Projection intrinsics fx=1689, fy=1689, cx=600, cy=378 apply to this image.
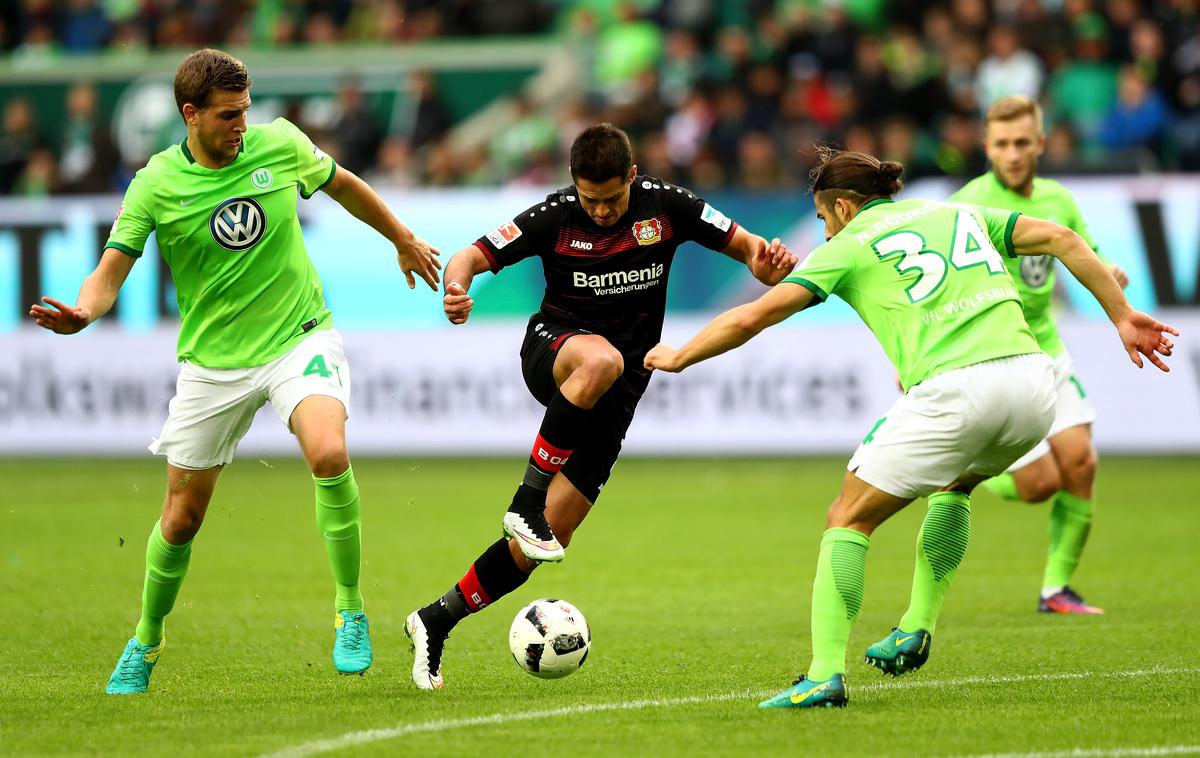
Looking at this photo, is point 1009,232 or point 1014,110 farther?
point 1014,110

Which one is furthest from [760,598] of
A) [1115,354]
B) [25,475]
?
[25,475]

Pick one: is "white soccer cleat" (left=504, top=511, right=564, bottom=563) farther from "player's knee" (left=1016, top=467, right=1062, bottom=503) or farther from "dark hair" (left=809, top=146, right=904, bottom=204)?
"player's knee" (left=1016, top=467, right=1062, bottom=503)

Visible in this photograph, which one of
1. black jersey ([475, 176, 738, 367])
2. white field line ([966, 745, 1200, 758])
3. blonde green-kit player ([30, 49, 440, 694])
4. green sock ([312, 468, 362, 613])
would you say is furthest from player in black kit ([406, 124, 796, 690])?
white field line ([966, 745, 1200, 758])

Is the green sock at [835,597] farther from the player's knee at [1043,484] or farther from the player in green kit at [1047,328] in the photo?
the player's knee at [1043,484]

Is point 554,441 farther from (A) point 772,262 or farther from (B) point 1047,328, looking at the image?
(B) point 1047,328

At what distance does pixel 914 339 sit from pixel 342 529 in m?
2.48

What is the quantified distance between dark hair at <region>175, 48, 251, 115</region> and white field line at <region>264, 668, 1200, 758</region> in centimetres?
266

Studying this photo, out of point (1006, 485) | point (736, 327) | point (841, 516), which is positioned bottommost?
point (1006, 485)

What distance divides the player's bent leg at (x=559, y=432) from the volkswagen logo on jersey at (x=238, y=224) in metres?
1.42

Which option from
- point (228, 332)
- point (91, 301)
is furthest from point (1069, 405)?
point (91, 301)

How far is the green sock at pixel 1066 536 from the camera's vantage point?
30.3 ft

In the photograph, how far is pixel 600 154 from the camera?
7.07 metres

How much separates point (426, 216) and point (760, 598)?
30.0 feet

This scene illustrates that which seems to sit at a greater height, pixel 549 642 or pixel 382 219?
pixel 382 219
